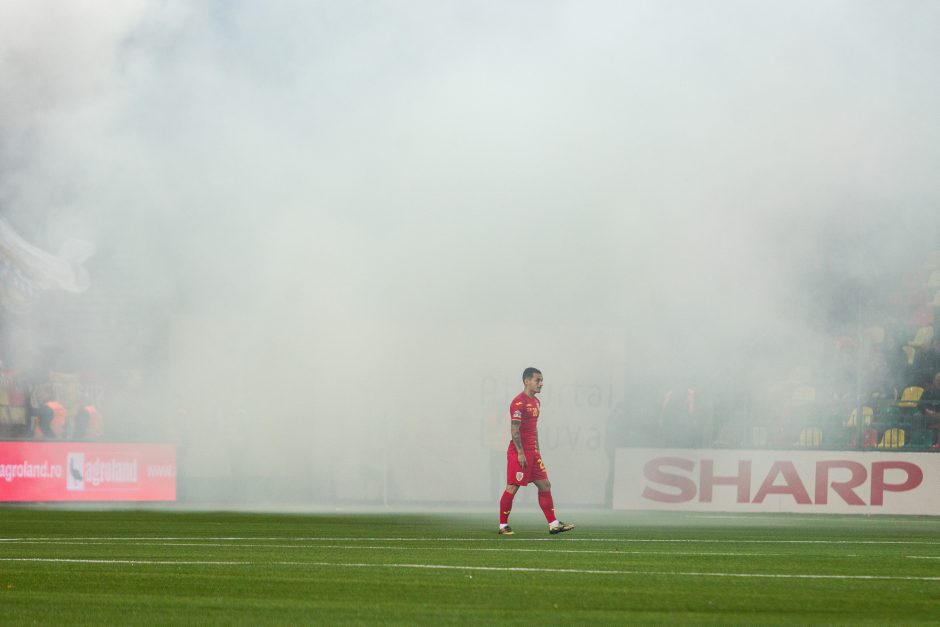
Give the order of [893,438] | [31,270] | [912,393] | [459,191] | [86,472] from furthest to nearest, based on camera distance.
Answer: [31,270] → [912,393] → [86,472] → [893,438] → [459,191]

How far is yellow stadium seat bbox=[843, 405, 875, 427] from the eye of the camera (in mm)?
22188

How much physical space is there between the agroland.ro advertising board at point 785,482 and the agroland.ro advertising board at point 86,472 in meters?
7.51

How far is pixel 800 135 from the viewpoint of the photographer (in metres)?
18.8

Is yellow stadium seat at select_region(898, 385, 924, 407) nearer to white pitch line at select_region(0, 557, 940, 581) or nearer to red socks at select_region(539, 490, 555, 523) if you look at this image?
red socks at select_region(539, 490, 555, 523)

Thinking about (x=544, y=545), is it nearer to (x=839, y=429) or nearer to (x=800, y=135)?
(x=800, y=135)

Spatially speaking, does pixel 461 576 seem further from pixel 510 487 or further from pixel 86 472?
pixel 86 472

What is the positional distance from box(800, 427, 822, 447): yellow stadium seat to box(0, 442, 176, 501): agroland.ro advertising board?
10.0 m

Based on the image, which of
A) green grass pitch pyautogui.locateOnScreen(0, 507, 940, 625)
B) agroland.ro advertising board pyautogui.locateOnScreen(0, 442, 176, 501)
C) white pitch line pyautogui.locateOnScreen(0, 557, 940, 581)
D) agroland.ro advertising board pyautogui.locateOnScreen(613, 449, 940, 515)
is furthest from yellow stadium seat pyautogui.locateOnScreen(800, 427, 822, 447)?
white pitch line pyautogui.locateOnScreen(0, 557, 940, 581)

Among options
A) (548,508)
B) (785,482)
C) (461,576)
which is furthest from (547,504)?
(785,482)

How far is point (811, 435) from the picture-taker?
73.7 feet

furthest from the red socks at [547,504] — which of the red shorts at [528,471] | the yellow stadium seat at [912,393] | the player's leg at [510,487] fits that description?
the yellow stadium seat at [912,393]

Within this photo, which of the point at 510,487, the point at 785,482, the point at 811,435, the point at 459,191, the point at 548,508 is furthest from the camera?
the point at 811,435

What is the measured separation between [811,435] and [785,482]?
1.60 meters

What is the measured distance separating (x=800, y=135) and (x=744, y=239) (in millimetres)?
2349
